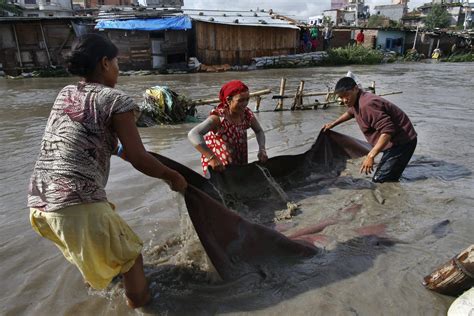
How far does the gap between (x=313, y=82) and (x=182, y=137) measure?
1077cm

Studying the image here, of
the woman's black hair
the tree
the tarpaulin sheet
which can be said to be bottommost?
the woman's black hair

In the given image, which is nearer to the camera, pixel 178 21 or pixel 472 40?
pixel 178 21

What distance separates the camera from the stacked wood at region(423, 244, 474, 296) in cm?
232

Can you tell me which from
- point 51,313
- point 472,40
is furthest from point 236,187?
point 472,40

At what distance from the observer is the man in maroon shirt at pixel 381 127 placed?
3953mm

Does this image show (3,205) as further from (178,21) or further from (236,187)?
(178,21)

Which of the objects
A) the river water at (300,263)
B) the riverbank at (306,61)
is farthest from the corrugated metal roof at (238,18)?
the river water at (300,263)

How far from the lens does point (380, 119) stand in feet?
13.1

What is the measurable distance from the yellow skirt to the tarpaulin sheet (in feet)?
64.6

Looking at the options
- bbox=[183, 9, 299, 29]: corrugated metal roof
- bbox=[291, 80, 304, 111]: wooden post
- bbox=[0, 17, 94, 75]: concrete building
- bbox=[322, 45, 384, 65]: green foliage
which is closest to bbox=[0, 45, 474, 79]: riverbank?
bbox=[322, 45, 384, 65]: green foliage

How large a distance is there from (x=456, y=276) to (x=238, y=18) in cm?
2280

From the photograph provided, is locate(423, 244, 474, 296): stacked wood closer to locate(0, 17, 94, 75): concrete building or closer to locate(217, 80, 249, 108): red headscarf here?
locate(217, 80, 249, 108): red headscarf

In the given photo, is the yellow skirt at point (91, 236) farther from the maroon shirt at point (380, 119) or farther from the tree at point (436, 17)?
the tree at point (436, 17)

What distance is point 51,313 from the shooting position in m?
2.53
